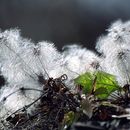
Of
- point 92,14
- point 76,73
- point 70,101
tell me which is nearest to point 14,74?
point 76,73

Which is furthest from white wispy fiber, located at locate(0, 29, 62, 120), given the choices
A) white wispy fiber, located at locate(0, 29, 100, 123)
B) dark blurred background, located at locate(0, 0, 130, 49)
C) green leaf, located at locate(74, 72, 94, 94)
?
dark blurred background, located at locate(0, 0, 130, 49)

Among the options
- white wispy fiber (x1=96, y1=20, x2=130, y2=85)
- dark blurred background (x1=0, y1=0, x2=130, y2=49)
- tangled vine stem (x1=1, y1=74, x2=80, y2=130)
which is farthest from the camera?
dark blurred background (x1=0, y1=0, x2=130, y2=49)

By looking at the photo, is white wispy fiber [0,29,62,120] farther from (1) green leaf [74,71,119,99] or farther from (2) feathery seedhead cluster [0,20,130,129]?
(1) green leaf [74,71,119,99]

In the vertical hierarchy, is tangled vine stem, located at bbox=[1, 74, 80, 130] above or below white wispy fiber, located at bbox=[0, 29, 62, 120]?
below

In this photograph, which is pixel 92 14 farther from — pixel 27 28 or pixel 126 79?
pixel 126 79

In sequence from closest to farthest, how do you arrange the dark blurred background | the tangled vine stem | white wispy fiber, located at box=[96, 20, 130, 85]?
the tangled vine stem → white wispy fiber, located at box=[96, 20, 130, 85] → the dark blurred background

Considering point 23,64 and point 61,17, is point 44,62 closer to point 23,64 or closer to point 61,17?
point 23,64
